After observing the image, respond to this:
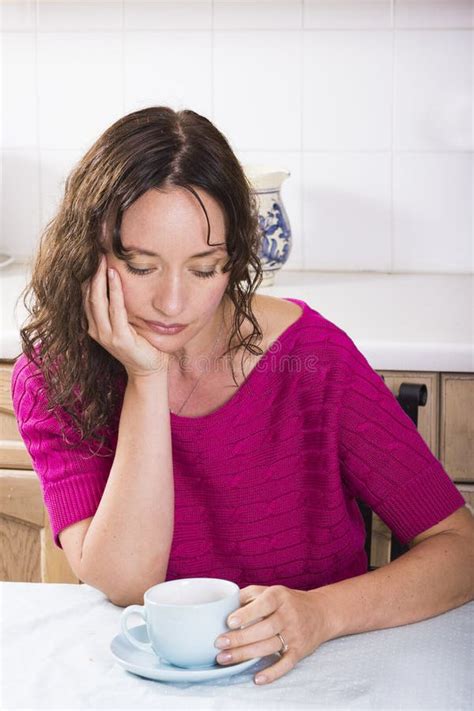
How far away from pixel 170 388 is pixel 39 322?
0.62 ft

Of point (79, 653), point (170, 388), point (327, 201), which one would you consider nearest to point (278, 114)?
point (327, 201)

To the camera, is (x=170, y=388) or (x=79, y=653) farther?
(x=170, y=388)

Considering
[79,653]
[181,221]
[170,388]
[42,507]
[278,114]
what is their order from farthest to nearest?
[278,114] < [42,507] < [170,388] < [181,221] < [79,653]

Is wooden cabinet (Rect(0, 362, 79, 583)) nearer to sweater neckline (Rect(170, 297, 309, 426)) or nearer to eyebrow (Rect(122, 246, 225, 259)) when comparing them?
sweater neckline (Rect(170, 297, 309, 426))

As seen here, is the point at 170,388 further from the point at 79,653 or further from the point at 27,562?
the point at 27,562

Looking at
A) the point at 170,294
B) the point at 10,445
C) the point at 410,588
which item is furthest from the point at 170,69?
the point at 410,588

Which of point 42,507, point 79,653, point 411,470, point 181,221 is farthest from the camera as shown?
point 42,507

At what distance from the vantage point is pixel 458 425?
1.85m

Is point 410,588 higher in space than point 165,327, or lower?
lower

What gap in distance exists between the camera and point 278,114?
2.45m

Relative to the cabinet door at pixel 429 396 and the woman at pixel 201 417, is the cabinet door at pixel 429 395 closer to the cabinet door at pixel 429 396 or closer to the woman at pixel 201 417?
the cabinet door at pixel 429 396

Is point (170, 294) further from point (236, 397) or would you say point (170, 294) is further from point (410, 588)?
point (410, 588)

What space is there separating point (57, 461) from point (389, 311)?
100 centimetres

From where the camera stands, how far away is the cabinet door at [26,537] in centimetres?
205
